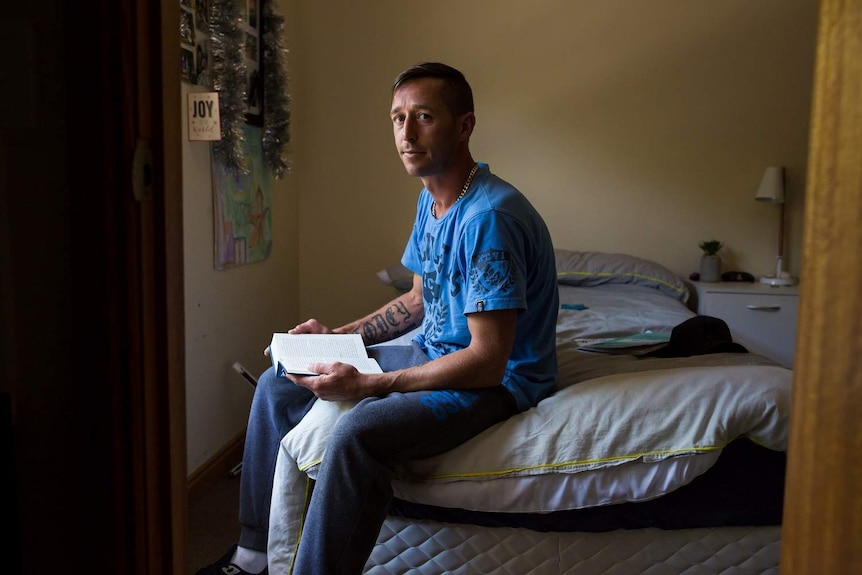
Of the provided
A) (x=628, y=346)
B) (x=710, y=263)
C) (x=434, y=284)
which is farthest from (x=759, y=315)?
(x=434, y=284)

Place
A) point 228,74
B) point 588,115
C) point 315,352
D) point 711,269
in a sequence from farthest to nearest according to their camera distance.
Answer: point 588,115, point 711,269, point 228,74, point 315,352

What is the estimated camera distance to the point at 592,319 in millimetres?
2592

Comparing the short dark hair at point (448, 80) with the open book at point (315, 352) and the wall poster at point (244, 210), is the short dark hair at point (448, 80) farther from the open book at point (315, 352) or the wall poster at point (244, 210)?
the wall poster at point (244, 210)

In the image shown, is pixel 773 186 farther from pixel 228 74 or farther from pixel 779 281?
pixel 228 74

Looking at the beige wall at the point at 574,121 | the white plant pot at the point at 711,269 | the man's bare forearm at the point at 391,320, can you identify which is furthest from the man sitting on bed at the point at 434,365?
the white plant pot at the point at 711,269

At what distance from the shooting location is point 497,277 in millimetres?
1476

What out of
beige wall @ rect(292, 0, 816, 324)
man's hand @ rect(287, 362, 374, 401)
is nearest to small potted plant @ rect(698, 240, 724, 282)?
beige wall @ rect(292, 0, 816, 324)

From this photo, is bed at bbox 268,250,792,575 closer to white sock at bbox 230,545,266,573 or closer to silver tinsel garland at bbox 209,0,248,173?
white sock at bbox 230,545,266,573

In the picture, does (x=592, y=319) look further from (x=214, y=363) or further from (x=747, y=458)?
(x=214, y=363)

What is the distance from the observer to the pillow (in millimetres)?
3268

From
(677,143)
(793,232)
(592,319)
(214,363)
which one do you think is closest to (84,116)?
(214,363)

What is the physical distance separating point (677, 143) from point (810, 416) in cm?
337

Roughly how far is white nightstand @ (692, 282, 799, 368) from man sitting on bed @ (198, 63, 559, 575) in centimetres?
178

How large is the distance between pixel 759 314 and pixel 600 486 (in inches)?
80.9
